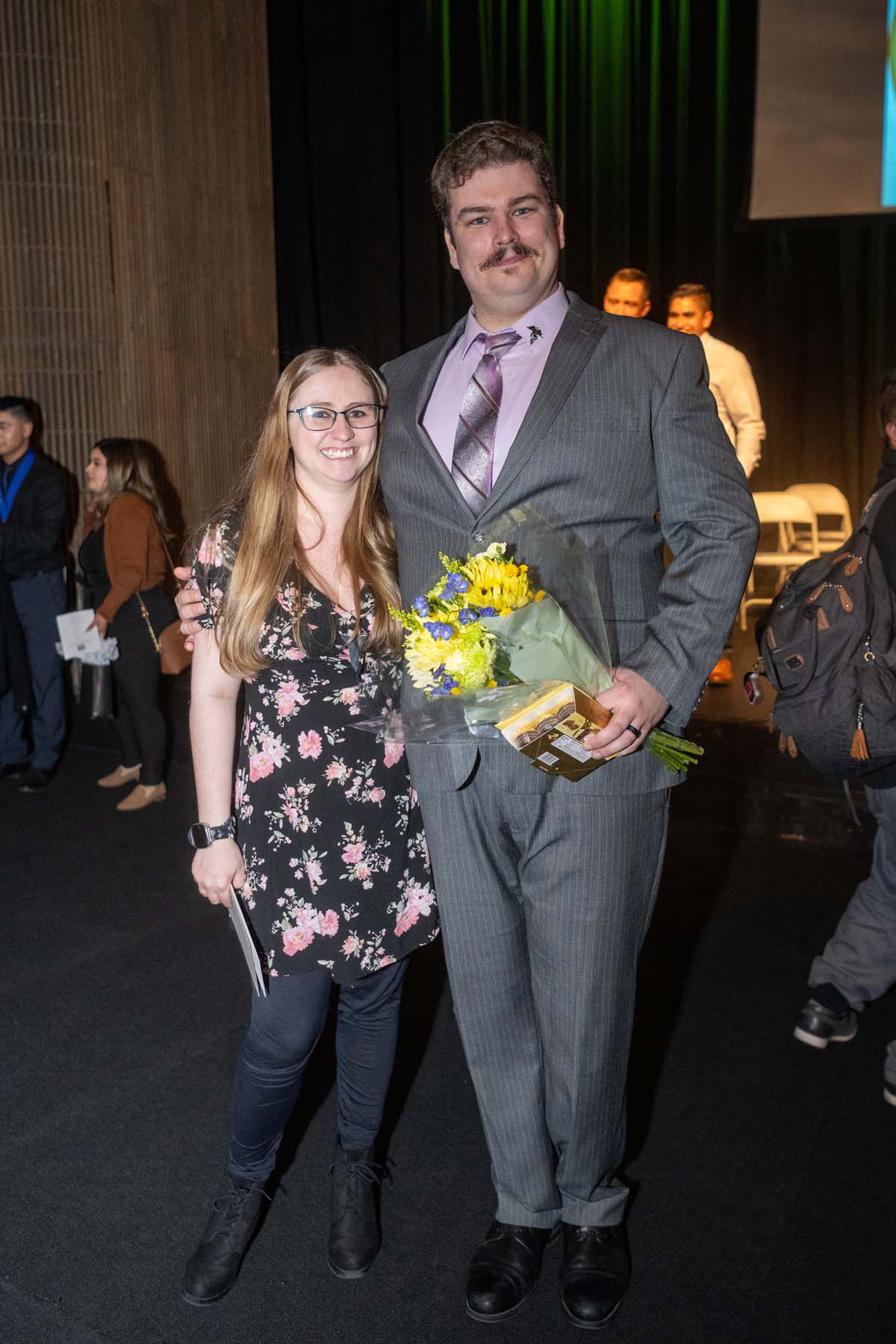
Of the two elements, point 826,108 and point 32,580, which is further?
point 826,108

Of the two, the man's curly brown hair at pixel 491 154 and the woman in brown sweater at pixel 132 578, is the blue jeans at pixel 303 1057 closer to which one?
the man's curly brown hair at pixel 491 154

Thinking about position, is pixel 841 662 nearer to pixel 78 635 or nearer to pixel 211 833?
pixel 211 833

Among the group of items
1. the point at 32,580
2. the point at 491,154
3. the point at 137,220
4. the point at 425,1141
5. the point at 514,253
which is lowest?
the point at 425,1141

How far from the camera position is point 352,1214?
2080mm

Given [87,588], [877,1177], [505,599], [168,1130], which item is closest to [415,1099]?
[168,1130]

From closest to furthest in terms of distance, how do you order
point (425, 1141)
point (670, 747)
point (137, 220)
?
point (670, 747) < point (425, 1141) < point (137, 220)

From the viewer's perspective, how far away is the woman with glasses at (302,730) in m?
1.86

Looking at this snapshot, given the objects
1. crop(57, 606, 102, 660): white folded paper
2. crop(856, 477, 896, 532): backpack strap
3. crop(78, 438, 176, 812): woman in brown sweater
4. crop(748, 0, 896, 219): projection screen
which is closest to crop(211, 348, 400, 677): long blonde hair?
crop(856, 477, 896, 532): backpack strap

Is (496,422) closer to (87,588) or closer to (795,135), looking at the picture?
(87,588)

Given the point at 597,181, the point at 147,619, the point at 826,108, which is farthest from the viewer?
the point at 597,181

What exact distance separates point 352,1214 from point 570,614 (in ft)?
4.04

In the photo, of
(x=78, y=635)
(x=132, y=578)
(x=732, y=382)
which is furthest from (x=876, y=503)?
(x=78, y=635)

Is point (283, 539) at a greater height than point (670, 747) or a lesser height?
greater

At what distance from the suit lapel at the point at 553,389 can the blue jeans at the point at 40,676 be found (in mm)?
3958
